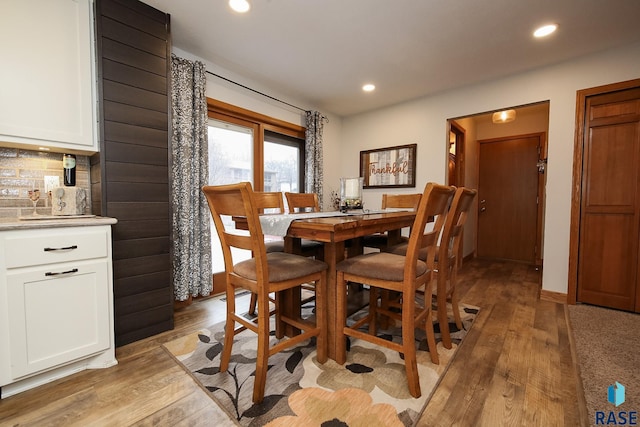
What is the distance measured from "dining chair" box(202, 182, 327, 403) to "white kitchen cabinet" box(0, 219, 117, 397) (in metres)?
0.76

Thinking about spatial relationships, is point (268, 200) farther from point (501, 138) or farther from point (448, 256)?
point (501, 138)

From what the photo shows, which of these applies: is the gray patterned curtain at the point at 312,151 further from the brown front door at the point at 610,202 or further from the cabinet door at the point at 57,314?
the brown front door at the point at 610,202

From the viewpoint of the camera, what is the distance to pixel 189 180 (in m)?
2.48

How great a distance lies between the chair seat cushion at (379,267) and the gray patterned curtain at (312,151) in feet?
7.41

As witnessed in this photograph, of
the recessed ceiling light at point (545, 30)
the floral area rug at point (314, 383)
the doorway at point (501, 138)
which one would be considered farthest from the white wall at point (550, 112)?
the floral area rug at point (314, 383)

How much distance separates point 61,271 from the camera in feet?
4.83

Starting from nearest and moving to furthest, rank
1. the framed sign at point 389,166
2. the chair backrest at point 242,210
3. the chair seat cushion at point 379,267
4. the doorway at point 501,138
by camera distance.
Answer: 1. the chair backrest at point 242,210
2. the chair seat cushion at point 379,267
3. the framed sign at point 389,166
4. the doorway at point 501,138

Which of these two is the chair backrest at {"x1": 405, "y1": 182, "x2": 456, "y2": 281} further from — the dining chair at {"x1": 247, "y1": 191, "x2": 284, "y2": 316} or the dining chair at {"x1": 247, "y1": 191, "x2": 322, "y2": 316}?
the dining chair at {"x1": 247, "y1": 191, "x2": 284, "y2": 316}

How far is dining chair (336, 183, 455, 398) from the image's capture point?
1.33m

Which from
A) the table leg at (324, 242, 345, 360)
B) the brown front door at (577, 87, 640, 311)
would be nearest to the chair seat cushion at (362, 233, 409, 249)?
the table leg at (324, 242, 345, 360)

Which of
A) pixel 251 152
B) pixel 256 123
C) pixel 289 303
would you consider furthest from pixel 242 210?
pixel 256 123

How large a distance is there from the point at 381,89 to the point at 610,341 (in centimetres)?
311

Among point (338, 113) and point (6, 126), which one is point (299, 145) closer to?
point (338, 113)

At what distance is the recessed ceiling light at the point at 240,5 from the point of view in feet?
6.25
